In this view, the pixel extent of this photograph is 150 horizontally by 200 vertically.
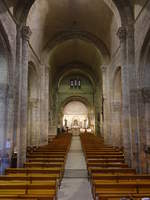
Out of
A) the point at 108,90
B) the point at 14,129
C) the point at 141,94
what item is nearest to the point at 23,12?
the point at 14,129

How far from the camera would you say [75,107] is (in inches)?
1875

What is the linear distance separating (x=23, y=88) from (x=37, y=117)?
7862mm

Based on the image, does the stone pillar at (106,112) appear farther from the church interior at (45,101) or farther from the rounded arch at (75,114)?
the rounded arch at (75,114)

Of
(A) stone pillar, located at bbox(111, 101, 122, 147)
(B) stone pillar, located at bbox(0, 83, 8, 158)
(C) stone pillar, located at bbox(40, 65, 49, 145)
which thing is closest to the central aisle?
(B) stone pillar, located at bbox(0, 83, 8, 158)

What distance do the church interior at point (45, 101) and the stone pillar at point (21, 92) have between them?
53 mm

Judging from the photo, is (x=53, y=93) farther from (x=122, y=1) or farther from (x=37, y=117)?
(x=122, y=1)

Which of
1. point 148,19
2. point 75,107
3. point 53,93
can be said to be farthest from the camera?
point 75,107

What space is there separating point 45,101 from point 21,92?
913cm

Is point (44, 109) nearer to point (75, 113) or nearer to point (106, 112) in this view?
point (106, 112)

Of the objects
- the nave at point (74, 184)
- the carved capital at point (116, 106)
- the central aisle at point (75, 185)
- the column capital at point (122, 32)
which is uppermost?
the column capital at point (122, 32)

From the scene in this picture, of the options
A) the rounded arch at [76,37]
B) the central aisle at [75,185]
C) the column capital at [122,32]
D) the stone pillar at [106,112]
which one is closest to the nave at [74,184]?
the central aisle at [75,185]

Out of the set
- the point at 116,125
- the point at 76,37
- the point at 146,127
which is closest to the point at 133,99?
the point at 146,127

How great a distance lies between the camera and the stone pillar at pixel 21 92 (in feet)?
37.8

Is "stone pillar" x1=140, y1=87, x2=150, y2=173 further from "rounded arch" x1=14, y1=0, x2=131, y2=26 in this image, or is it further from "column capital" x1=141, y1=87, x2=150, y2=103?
"rounded arch" x1=14, y1=0, x2=131, y2=26
